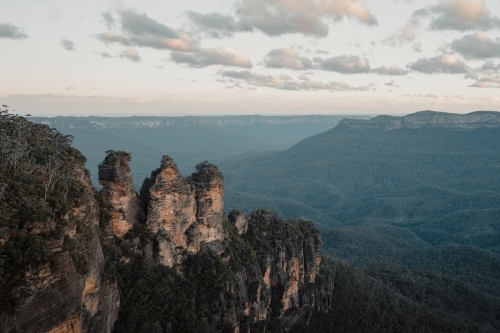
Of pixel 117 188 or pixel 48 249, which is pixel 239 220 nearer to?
pixel 117 188

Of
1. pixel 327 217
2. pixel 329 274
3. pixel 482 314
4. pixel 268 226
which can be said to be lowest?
pixel 327 217

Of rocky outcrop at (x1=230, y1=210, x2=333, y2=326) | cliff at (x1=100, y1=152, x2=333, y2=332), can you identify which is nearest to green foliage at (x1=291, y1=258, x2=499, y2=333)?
rocky outcrop at (x1=230, y1=210, x2=333, y2=326)

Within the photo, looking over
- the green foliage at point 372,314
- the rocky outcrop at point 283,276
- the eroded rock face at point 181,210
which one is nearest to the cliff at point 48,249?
the eroded rock face at point 181,210

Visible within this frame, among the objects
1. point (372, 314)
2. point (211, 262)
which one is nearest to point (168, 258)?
point (211, 262)

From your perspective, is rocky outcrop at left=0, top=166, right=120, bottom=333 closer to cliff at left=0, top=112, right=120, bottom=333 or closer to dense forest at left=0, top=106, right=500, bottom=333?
cliff at left=0, top=112, right=120, bottom=333

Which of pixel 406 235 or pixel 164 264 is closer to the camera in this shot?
pixel 164 264

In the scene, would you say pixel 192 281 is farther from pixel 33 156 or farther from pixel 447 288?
pixel 447 288

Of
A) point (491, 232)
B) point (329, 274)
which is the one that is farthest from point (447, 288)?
point (491, 232)
